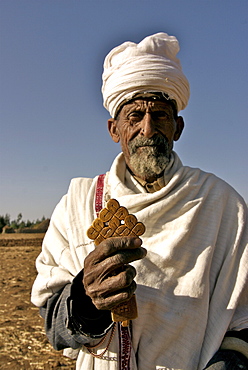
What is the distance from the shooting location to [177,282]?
238 centimetres

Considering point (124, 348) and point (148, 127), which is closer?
point (124, 348)

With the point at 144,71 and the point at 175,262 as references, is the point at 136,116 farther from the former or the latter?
the point at 175,262

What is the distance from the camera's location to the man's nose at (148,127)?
8.35ft

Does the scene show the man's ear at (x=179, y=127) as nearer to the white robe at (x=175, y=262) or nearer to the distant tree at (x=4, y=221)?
the white robe at (x=175, y=262)

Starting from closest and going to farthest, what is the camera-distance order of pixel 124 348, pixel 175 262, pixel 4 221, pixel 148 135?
pixel 124 348, pixel 175 262, pixel 148 135, pixel 4 221

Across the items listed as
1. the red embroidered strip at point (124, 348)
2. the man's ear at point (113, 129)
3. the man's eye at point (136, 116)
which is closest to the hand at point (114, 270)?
the red embroidered strip at point (124, 348)

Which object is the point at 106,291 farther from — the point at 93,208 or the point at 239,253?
the point at 239,253

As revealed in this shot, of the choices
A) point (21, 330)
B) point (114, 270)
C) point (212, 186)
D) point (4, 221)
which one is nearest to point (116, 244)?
point (114, 270)

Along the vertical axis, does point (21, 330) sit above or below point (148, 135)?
below

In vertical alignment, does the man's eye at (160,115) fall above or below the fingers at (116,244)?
above

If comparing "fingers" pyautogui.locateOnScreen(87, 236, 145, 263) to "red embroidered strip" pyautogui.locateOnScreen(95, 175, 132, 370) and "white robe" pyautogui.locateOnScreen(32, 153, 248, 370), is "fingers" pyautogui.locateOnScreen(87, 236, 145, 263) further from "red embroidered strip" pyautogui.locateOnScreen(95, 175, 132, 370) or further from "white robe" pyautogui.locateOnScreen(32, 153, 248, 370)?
"red embroidered strip" pyautogui.locateOnScreen(95, 175, 132, 370)

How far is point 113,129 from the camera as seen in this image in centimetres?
293

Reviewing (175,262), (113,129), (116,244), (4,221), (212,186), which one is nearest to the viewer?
(116,244)

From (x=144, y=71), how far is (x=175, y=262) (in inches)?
49.9
